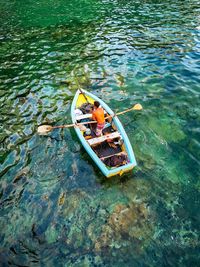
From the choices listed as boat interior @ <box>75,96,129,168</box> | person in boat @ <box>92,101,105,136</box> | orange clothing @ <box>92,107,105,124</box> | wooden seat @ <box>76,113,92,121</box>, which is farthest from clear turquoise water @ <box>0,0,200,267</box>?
orange clothing @ <box>92,107,105,124</box>

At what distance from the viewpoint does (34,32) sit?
89.0 feet

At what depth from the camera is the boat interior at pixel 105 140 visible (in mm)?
11688

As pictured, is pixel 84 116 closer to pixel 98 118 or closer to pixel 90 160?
pixel 98 118

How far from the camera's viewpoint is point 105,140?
12758 mm

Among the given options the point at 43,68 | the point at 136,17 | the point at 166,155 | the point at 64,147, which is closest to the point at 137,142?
the point at 166,155

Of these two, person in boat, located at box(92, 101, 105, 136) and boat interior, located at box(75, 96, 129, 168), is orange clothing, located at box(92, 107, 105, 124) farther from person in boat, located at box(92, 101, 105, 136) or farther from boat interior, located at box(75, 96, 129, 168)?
boat interior, located at box(75, 96, 129, 168)

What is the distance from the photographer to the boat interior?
38.3ft

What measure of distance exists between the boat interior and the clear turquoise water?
741 millimetres

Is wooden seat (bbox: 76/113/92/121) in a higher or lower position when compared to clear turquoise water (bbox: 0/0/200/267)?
higher

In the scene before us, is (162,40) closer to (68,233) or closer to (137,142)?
(137,142)

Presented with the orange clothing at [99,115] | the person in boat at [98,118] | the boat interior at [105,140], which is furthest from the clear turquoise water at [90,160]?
the orange clothing at [99,115]

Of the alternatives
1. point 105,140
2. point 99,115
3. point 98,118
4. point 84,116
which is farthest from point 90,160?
Answer: point 84,116

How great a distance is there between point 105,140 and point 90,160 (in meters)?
1.24

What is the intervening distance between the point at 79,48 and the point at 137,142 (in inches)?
530
